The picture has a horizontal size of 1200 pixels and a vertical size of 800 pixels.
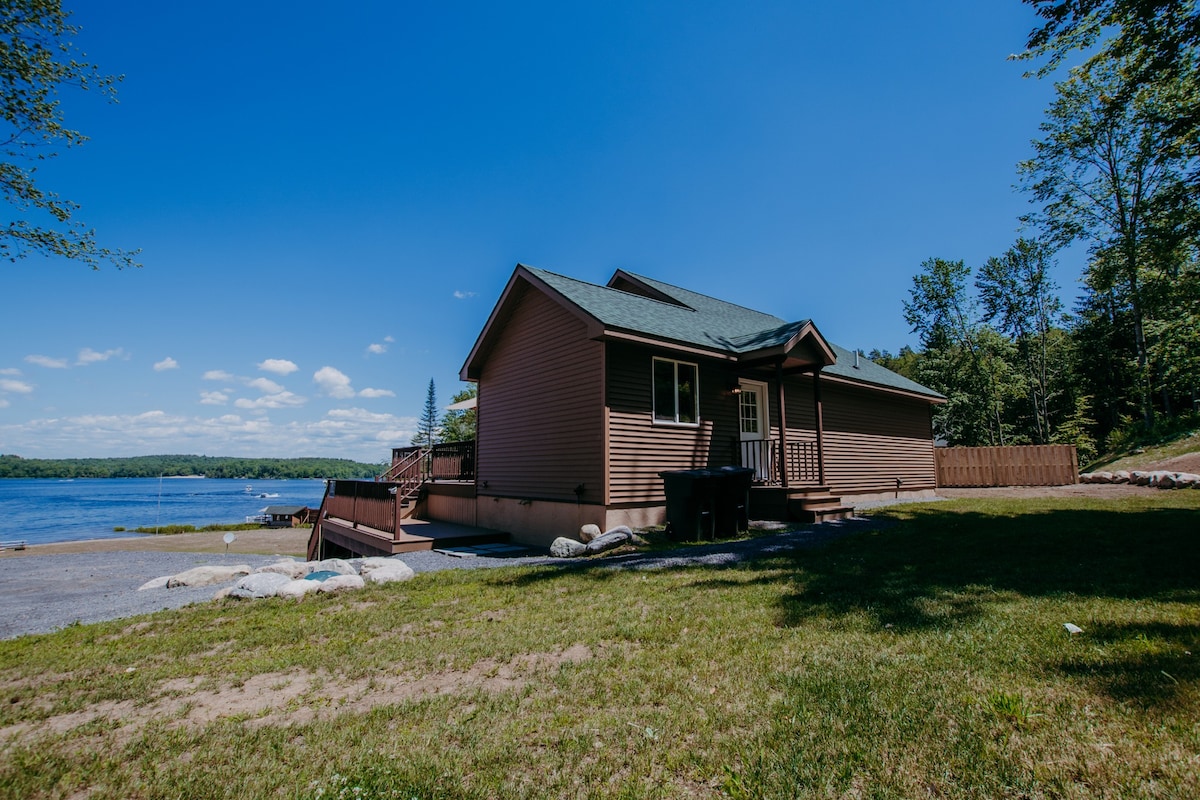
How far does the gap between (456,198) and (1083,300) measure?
45513 mm

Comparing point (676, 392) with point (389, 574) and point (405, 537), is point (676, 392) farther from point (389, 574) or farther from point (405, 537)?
point (389, 574)

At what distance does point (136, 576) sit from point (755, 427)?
13644 mm

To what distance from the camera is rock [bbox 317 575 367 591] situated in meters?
6.50

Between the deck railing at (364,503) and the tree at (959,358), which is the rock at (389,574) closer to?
the deck railing at (364,503)

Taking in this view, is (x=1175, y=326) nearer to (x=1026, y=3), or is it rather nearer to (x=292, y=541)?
(x=1026, y=3)

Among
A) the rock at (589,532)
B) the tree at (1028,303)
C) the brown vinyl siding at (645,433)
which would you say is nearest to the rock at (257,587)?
the rock at (589,532)

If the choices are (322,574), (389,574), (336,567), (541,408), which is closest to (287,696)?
(389,574)

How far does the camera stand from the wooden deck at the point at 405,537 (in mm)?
10469

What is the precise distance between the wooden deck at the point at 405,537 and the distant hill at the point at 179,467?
116 meters

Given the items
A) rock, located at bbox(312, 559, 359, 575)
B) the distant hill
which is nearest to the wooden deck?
rock, located at bbox(312, 559, 359, 575)

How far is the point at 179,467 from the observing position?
552 feet

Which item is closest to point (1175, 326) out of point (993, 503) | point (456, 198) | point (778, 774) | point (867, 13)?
point (993, 503)

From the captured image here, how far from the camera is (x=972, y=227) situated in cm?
2158

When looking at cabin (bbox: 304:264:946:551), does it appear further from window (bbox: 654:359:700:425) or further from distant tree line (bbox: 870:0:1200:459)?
distant tree line (bbox: 870:0:1200:459)
